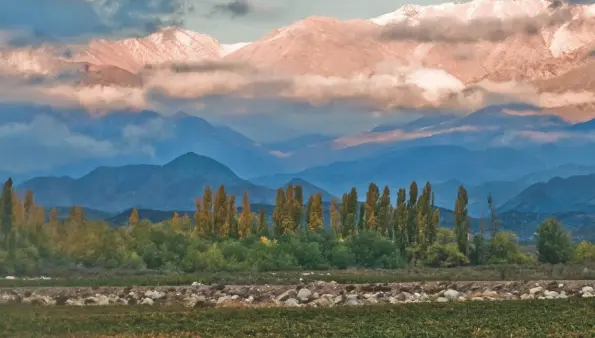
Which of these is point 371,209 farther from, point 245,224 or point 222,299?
point 222,299

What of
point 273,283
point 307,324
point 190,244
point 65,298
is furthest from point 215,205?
point 307,324

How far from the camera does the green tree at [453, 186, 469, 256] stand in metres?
120

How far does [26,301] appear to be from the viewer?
179 feet

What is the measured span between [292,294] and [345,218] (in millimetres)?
74667

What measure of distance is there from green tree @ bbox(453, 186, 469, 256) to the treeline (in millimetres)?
147

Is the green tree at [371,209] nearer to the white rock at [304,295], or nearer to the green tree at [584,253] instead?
the green tree at [584,253]

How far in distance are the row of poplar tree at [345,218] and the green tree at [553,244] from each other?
9873 mm

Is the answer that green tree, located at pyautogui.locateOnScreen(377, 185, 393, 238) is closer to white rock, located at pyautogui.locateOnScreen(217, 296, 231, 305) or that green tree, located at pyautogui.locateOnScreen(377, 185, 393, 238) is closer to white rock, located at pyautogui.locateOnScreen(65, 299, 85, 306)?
white rock, located at pyautogui.locateOnScreen(217, 296, 231, 305)

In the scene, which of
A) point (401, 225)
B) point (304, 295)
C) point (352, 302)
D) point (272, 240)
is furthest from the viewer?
point (401, 225)

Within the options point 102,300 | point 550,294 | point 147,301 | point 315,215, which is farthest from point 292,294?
point 315,215

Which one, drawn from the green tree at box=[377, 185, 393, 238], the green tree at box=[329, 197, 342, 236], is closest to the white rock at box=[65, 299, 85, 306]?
the green tree at box=[377, 185, 393, 238]

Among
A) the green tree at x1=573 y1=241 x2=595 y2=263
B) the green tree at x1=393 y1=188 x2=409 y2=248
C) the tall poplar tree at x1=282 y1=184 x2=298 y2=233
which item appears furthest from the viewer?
the tall poplar tree at x1=282 y1=184 x2=298 y2=233

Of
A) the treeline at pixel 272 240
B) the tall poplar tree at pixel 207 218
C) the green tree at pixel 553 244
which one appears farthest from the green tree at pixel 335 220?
the green tree at pixel 553 244

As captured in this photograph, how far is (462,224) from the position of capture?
122 m
